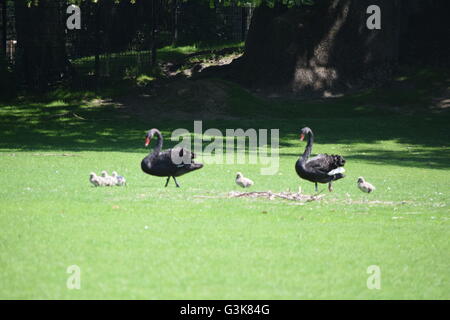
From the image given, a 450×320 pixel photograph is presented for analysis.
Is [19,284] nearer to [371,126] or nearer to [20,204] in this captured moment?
[20,204]

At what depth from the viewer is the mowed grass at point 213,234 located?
922 cm

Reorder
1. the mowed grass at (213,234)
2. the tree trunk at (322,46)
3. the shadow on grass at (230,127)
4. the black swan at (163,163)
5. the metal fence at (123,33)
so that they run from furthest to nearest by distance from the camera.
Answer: the metal fence at (123,33) → the tree trunk at (322,46) → the shadow on grass at (230,127) → the black swan at (163,163) → the mowed grass at (213,234)

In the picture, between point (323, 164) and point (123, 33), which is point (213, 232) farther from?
point (123, 33)

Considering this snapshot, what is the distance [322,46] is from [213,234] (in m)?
28.9

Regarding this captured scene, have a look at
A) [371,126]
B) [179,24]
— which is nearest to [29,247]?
[371,126]

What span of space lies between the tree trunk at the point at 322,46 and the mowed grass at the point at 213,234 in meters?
15.9

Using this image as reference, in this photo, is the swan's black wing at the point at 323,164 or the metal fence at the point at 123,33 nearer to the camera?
the swan's black wing at the point at 323,164

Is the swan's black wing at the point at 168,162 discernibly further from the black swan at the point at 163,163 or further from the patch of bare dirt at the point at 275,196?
the patch of bare dirt at the point at 275,196

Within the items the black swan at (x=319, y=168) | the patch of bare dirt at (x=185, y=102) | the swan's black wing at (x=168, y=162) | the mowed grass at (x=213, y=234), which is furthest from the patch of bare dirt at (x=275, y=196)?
the patch of bare dirt at (x=185, y=102)

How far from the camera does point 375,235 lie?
40.5ft

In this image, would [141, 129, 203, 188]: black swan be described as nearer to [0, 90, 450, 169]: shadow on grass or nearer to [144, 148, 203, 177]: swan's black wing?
[144, 148, 203, 177]: swan's black wing

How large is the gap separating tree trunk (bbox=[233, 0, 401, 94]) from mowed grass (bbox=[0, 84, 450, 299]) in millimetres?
15932

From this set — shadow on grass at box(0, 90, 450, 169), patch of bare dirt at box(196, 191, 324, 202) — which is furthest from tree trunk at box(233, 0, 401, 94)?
patch of bare dirt at box(196, 191, 324, 202)

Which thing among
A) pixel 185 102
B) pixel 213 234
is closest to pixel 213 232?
pixel 213 234
